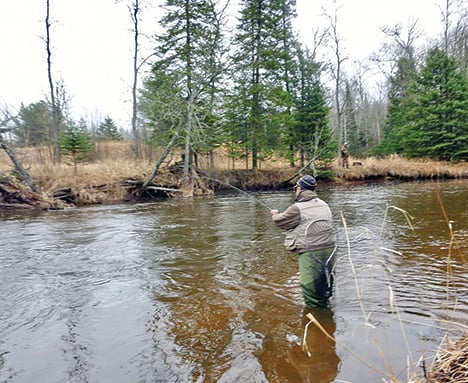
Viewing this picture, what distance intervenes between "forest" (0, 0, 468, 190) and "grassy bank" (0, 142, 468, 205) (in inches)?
37.4

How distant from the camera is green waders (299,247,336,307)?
4.25m

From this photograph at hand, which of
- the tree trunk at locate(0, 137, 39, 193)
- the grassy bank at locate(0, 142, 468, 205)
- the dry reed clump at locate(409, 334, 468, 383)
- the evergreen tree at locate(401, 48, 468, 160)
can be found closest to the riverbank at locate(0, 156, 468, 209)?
the grassy bank at locate(0, 142, 468, 205)

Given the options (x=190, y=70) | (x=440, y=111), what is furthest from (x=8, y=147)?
(x=440, y=111)

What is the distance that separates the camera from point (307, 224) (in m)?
4.28

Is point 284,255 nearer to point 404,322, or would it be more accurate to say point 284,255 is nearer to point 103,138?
point 404,322

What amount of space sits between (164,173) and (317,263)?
17543mm

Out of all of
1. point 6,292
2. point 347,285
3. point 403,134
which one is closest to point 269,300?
point 347,285

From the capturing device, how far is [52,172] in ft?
62.5

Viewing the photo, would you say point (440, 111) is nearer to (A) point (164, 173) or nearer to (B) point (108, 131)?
(A) point (164, 173)

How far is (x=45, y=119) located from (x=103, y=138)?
834cm

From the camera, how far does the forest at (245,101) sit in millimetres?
19875

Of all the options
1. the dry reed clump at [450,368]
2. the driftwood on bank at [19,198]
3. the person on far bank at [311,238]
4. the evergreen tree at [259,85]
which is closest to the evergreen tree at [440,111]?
the evergreen tree at [259,85]

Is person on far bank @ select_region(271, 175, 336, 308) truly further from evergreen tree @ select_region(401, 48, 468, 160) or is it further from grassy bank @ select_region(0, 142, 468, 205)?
evergreen tree @ select_region(401, 48, 468, 160)

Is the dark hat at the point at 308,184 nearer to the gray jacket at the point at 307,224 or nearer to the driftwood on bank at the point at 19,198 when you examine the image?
the gray jacket at the point at 307,224
